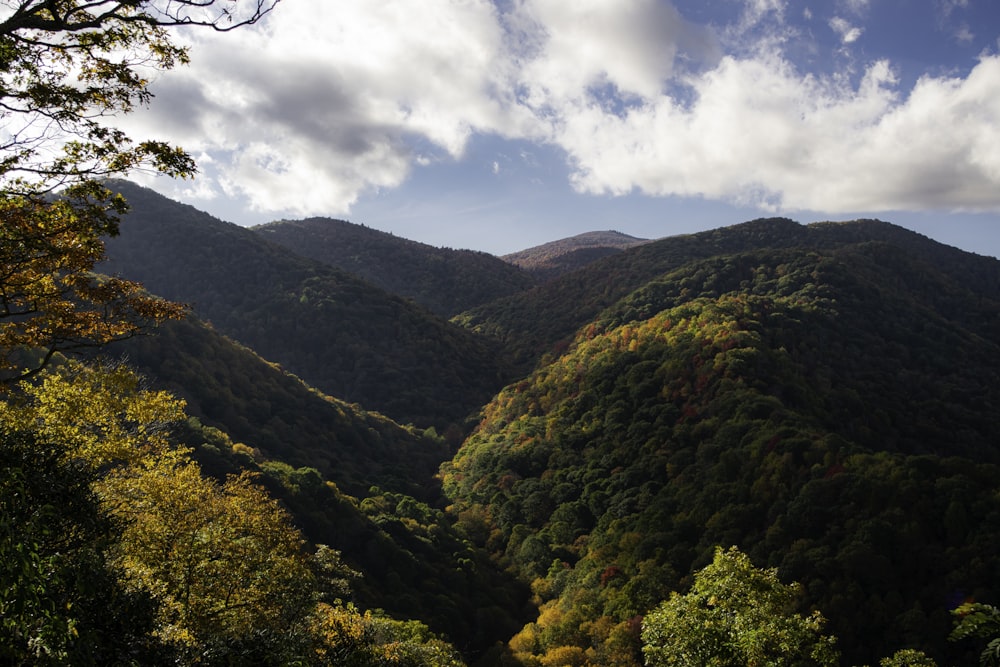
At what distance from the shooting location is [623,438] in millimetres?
89500

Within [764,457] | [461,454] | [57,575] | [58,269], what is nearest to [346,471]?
[461,454]

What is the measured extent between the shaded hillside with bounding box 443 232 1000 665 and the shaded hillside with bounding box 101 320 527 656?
7407 millimetres

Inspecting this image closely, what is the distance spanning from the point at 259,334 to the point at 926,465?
153m

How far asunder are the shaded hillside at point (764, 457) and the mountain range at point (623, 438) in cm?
32

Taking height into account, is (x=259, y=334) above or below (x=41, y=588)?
above

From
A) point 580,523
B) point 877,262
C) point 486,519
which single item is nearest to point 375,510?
point 486,519

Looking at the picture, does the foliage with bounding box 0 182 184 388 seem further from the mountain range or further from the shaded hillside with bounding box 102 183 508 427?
the shaded hillside with bounding box 102 183 508 427

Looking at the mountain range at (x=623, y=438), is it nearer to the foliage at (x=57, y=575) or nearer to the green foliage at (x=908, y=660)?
the green foliage at (x=908, y=660)

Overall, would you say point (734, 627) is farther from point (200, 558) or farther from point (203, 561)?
point (200, 558)

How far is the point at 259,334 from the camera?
522 ft

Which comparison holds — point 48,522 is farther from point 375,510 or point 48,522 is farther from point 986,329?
point 986,329

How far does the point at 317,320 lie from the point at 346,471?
256 ft

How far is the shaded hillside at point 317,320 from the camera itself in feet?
488

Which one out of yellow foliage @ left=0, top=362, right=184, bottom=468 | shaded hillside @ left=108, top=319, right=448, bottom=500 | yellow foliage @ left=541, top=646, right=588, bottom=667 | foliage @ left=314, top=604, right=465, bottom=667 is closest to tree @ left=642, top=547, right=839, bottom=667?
foliage @ left=314, top=604, right=465, bottom=667
